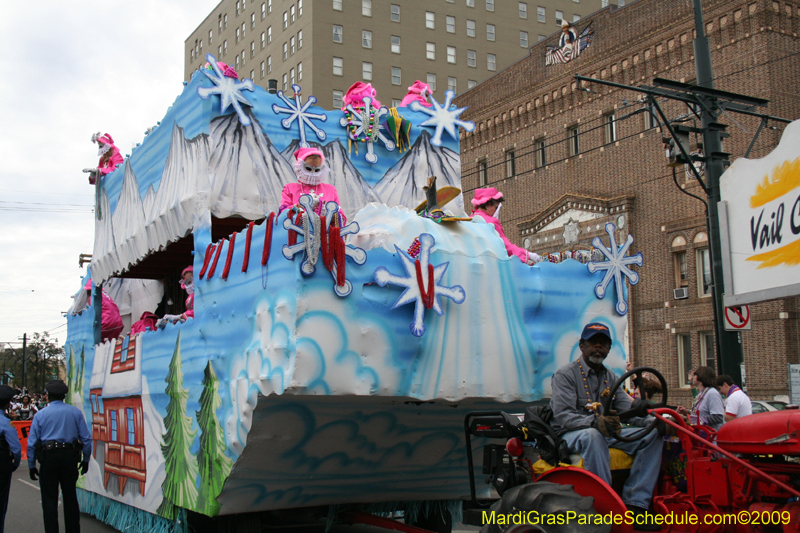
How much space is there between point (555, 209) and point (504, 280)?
22527 millimetres

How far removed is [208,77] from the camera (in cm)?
873

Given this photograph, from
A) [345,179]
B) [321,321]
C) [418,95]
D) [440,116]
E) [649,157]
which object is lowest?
[321,321]

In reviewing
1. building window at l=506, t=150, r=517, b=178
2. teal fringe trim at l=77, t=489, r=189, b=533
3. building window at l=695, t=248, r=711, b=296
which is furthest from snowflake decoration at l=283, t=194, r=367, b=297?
building window at l=506, t=150, r=517, b=178

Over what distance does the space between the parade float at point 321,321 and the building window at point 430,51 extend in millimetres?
50032

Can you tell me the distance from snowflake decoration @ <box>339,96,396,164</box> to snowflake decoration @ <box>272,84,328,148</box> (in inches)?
13.0

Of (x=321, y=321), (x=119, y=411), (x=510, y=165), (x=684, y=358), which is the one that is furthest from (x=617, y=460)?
(x=510, y=165)

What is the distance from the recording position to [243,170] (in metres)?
8.95

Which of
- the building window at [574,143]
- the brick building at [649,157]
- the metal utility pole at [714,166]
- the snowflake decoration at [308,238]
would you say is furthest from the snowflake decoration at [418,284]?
the building window at [574,143]

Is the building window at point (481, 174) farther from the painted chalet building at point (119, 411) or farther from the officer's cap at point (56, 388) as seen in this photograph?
the officer's cap at point (56, 388)

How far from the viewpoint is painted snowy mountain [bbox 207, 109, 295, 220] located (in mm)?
8742

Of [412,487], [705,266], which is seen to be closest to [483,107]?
[705,266]

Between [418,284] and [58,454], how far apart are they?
469cm

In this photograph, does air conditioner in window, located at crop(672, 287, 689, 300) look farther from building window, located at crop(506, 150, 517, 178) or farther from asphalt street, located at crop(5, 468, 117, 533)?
asphalt street, located at crop(5, 468, 117, 533)

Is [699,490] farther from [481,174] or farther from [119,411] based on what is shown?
[481,174]
